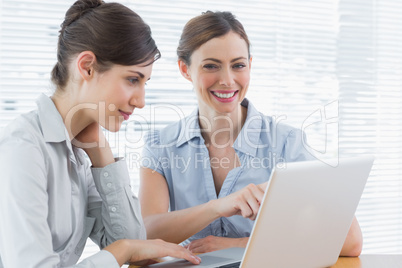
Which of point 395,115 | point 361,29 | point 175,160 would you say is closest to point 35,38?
point 175,160

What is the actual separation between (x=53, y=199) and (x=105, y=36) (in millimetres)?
482

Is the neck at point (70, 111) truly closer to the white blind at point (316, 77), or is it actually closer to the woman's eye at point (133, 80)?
the woman's eye at point (133, 80)

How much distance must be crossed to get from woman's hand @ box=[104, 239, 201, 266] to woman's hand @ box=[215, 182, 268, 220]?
19 cm

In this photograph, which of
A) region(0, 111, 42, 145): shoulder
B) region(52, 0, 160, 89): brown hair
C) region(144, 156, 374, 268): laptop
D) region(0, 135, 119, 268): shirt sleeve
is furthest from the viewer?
region(52, 0, 160, 89): brown hair

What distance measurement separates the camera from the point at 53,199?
120cm

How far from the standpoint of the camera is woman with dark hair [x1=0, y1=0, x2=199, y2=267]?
1.04 m

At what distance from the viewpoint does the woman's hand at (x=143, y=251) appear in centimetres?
114

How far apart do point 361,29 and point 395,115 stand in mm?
717

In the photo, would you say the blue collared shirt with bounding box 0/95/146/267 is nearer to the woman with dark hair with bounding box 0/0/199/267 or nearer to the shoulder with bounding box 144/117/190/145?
the woman with dark hair with bounding box 0/0/199/267

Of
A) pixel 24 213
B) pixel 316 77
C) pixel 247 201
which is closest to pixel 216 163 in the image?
pixel 247 201

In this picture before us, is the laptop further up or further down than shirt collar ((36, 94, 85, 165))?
further down

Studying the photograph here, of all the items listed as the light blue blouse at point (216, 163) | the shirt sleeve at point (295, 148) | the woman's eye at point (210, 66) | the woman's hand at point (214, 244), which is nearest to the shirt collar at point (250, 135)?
the light blue blouse at point (216, 163)

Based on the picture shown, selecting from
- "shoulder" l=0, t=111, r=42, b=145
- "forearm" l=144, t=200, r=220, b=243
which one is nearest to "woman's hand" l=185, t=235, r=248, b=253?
"forearm" l=144, t=200, r=220, b=243

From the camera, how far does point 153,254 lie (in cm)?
119
